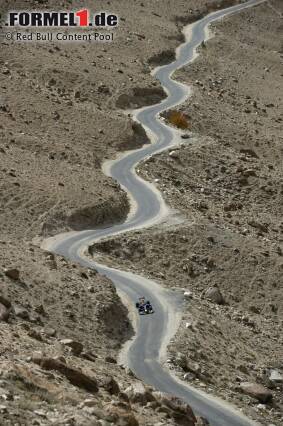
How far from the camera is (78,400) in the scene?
23500 mm

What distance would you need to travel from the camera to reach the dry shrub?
79600 mm

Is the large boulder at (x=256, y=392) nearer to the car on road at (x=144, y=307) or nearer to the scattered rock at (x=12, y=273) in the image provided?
the car on road at (x=144, y=307)

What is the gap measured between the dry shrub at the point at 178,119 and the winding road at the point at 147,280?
1.15 meters

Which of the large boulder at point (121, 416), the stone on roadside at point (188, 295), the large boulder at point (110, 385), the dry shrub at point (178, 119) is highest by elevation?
the large boulder at point (121, 416)

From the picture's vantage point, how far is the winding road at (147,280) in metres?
33.9

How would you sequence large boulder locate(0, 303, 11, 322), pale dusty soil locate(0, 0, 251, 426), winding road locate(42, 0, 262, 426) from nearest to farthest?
pale dusty soil locate(0, 0, 251, 426), large boulder locate(0, 303, 11, 322), winding road locate(42, 0, 262, 426)

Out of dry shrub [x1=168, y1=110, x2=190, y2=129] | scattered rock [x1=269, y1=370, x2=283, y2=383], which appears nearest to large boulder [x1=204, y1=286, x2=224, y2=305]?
scattered rock [x1=269, y1=370, x2=283, y2=383]

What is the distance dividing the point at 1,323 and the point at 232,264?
2504cm

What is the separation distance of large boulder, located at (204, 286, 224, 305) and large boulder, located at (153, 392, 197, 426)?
2124cm

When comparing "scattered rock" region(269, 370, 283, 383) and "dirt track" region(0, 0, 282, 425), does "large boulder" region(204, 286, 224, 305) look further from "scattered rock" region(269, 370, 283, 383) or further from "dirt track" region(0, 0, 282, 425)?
"scattered rock" region(269, 370, 283, 383)

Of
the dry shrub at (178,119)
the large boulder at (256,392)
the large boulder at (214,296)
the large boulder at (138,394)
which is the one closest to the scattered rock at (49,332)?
the large boulder at (138,394)

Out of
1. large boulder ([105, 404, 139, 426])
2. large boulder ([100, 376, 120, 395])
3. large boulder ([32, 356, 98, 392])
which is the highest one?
large boulder ([105, 404, 139, 426])

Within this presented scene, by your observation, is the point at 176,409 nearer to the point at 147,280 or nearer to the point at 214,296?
the point at 147,280

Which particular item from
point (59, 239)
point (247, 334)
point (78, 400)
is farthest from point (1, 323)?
point (59, 239)
